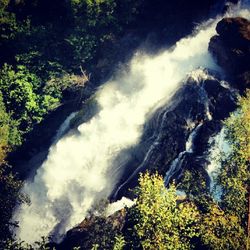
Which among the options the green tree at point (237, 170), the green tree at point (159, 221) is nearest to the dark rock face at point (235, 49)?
the green tree at point (237, 170)

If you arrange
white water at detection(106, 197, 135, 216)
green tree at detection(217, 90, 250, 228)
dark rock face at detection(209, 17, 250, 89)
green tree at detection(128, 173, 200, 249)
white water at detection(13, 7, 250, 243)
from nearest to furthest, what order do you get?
green tree at detection(128, 173, 200, 249)
green tree at detection(217, 90, 250, 228)
white water at detection(106, 197, 135, 216)
dark rock face at detection(209, 17, 250, 89)
white water at detection(13, 7, 250, 243)

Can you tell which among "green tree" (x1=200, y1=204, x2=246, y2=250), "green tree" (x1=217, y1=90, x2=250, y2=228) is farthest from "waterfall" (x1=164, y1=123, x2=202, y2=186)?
"green tree" (x1=200, y1=204, x2=246, y2=250)

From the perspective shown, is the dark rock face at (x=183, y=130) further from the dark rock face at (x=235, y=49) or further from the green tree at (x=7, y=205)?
the green tree at (x=7, y=205)

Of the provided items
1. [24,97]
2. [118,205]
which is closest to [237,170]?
[118,205]

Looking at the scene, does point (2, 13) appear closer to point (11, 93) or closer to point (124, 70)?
point (11, 93)

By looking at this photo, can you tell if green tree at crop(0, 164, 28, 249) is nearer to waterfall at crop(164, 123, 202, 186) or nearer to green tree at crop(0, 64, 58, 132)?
green tree at crop(0, 64, 58, 132)

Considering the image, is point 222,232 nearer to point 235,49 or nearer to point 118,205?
point 118,205
